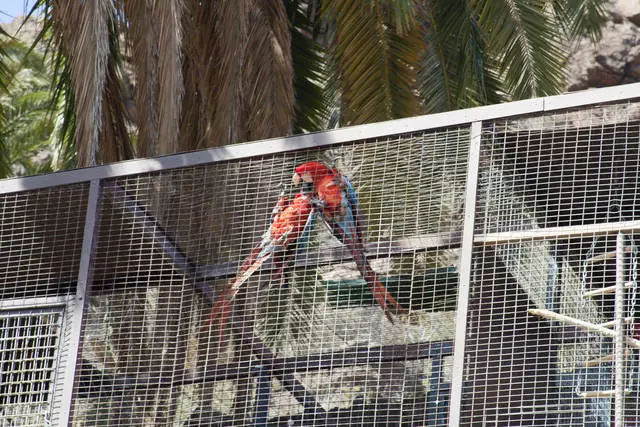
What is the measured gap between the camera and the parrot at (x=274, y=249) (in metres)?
4.91

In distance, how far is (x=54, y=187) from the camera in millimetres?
5023

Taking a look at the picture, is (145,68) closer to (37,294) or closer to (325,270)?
(37,294)

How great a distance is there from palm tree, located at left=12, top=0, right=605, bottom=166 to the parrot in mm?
1989

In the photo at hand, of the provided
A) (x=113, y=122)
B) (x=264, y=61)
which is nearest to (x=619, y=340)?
(x=264, y=61)

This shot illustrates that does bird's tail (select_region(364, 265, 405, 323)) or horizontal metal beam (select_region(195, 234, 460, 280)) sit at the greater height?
horizontal metal beam (select_region(195, 234, 460, 280))

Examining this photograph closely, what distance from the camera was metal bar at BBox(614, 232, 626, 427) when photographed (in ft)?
13.1

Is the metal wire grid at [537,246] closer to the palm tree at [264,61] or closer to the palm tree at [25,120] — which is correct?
the palm tree at [264,61]

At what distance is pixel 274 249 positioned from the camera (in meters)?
4.93

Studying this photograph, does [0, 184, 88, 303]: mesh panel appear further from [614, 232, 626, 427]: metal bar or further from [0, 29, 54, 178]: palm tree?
[0, 29, 54, 178]: palm tree

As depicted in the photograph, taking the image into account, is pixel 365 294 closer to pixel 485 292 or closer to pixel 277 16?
pixel 485 292

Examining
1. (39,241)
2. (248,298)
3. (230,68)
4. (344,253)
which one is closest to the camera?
(344,253)

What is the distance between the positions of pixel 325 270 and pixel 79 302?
4.37ft

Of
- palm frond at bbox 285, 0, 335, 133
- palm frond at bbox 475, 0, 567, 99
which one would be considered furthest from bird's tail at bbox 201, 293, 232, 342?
palm frond at bbox 285, 0, 335, 133

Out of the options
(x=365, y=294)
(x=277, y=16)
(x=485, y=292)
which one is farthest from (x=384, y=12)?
(x=485, y=292)
